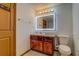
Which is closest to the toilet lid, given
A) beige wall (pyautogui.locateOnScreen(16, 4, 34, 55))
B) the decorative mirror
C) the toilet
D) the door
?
the toilet

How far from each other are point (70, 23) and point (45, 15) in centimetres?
39

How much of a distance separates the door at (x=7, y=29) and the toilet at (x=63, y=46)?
26.6 inches

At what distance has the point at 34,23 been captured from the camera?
1.42m

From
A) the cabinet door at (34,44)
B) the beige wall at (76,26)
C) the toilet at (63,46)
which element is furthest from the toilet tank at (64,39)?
the cabinet door at (34,44)

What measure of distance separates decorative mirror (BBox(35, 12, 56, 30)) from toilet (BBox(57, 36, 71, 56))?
0.73 ft

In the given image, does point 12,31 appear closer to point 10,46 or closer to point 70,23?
point 10,46

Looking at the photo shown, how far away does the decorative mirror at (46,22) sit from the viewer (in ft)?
4.59

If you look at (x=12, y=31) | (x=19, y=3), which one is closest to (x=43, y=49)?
(x=12, y=31)

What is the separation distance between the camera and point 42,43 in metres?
1.45

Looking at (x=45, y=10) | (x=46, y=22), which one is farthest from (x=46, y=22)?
(x=45, y=10)

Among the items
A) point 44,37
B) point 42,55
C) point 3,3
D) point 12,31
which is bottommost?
point 42,55

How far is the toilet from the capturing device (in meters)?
1.35

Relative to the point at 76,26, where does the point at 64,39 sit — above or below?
below

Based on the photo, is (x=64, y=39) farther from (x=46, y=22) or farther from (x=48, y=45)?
(x=46, y=22)
